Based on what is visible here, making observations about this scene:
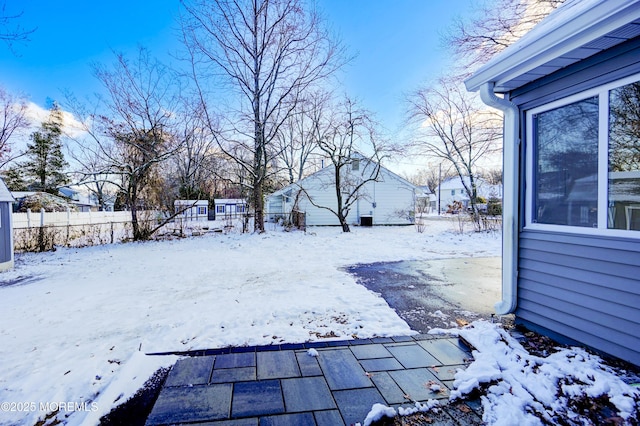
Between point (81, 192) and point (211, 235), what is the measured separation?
3100cm

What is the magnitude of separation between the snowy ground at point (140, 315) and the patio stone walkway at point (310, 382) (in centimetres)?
29

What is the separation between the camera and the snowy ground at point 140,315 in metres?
2.27

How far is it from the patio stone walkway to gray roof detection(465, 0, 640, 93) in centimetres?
260

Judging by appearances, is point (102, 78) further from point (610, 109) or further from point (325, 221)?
point (610, 109)

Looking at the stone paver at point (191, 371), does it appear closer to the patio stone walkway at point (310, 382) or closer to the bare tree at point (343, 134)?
the patio stone walkway at point (310, 382)

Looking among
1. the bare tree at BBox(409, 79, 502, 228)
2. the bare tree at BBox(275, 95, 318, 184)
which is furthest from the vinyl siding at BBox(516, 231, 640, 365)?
the bare tree at BBox(275, 95, 318, 184)

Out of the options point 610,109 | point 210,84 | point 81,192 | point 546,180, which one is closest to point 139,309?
point 546,180

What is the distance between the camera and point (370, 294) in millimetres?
4379

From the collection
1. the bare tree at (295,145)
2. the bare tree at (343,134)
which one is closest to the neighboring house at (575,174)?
the bare tree at (343,134)

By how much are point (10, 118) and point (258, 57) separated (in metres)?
13.6

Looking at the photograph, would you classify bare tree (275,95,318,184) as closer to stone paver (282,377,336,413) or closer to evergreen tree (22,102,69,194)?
evergreen tree (22,102,69,194)

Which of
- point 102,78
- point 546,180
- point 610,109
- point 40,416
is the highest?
point 102,78

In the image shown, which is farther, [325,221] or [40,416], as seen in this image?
[325,221]

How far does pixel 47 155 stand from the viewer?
2227cm
